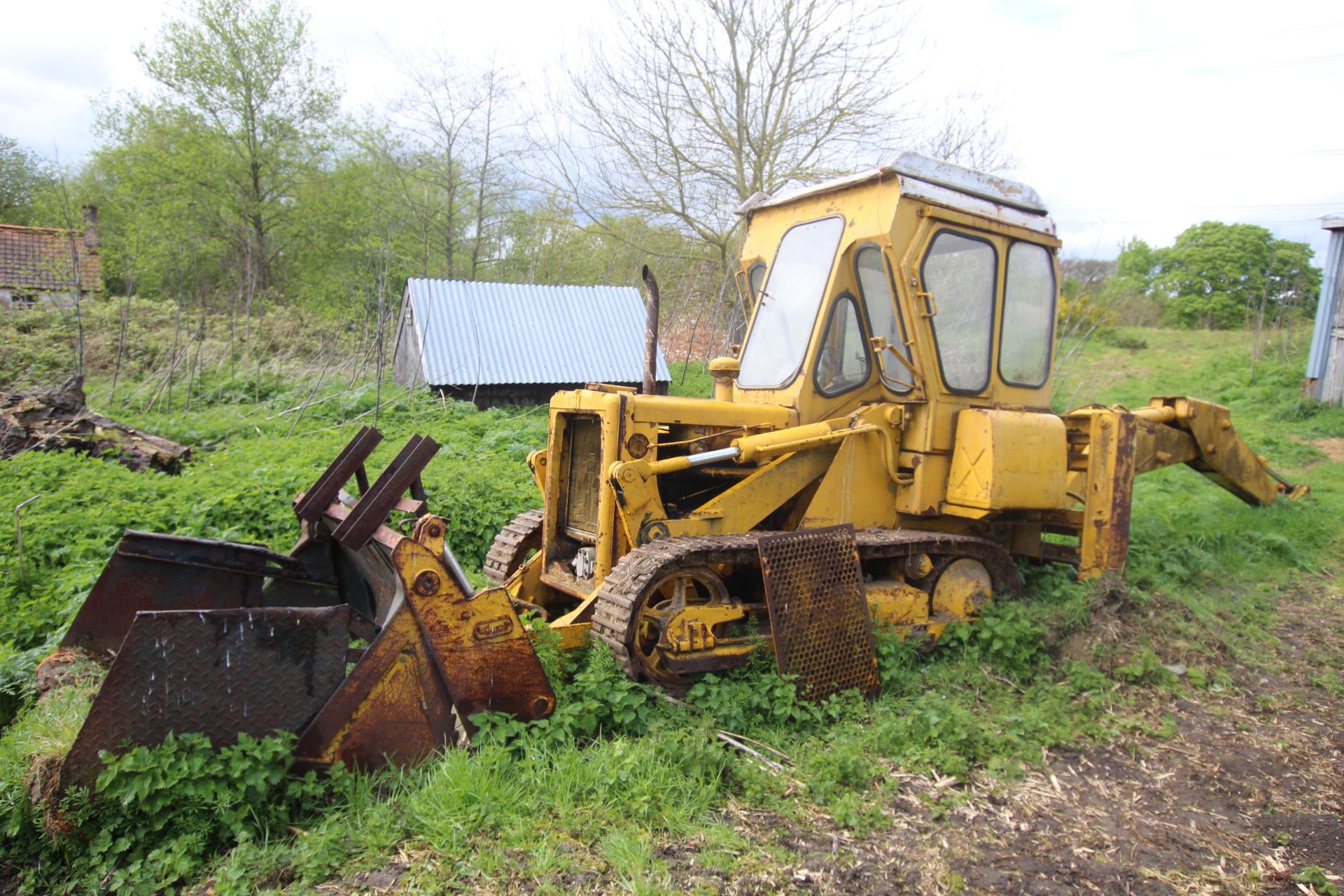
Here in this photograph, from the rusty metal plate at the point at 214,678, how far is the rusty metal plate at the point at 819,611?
6.48 ft

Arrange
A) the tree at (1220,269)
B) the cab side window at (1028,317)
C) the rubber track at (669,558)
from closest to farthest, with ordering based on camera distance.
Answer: the rubber track at (669,558), the cab side window at (1028,317), the tree at (1220,269)

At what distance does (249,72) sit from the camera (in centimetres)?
2605

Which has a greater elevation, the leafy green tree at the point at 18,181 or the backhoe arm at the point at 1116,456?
the leafy green tree at the point at 18,181

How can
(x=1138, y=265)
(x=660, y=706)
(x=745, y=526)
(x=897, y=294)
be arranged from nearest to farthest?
(x=660, y=706), (x=745, y=526), (x=897, y=294), (x=1138, y=265)

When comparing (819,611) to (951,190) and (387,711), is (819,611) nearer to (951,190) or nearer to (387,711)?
(387,711)

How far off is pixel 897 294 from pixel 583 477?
2.09 metres

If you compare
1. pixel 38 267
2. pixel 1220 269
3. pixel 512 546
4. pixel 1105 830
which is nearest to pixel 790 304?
pixel 512 546

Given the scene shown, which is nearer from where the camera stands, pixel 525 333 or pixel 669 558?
pixel 669 558

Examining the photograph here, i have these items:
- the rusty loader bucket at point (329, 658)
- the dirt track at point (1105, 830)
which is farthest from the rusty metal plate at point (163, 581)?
the dirt track at point (1105, 830)

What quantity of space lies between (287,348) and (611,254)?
757cm

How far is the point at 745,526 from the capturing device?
4.57 metres

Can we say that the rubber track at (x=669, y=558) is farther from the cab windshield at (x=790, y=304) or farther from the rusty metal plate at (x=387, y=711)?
the cab windshield at (x=790, y=304)

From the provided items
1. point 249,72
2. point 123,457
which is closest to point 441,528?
point 123,457

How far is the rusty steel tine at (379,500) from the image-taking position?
3646mm
